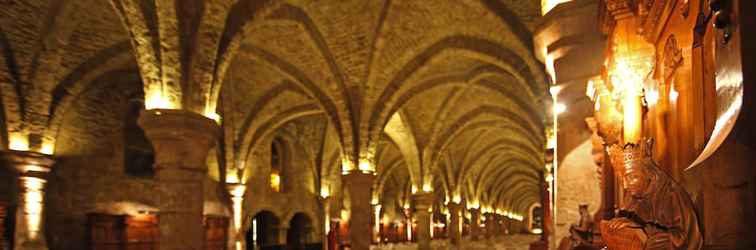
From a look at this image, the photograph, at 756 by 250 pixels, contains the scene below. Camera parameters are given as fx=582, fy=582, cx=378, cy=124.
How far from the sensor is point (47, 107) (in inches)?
500

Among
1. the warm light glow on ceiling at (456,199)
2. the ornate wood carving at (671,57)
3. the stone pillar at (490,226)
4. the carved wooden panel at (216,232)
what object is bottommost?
the stone pillar at (490,226)

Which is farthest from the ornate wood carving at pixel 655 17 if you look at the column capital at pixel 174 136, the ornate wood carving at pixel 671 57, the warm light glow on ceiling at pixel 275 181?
the warm light glow on ceiling at pixel 275 181

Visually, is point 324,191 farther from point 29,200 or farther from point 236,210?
point 29,200

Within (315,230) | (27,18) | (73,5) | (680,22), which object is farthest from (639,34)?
(315,230)

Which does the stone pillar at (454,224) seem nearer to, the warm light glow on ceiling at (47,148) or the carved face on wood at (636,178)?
the warm light glow on ceiling at (47,148)

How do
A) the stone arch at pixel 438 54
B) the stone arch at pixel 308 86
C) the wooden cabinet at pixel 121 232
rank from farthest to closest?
1. the stone arch at pixel 308 86
2. the wooden cabinet at pixel 121 232
3. the stone arch at pixel 438 54

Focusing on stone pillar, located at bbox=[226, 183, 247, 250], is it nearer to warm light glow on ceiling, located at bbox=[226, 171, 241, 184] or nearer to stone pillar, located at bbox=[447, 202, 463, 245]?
warm light glow on ceiling, located at bbox=[226, 171, 241, 184]

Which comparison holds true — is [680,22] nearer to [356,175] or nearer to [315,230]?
[356,175]

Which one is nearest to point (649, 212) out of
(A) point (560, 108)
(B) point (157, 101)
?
(A) point (560, 108)

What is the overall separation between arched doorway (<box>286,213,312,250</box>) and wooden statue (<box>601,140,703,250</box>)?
20037mm

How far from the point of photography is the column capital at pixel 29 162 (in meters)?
12.0

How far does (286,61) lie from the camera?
47.9 ft

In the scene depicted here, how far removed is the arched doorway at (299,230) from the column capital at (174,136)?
15858mm

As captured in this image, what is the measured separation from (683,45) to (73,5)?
35.6 ft
